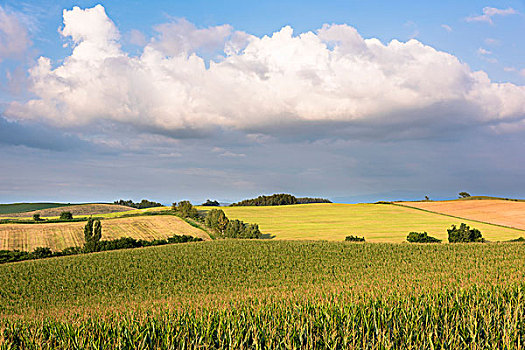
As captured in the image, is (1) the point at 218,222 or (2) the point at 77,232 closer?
(2) the point at 77,232

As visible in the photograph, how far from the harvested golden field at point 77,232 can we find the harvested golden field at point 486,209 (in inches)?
1936

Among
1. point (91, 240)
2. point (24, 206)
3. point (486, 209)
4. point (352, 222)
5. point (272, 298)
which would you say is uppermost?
point (486, 209)

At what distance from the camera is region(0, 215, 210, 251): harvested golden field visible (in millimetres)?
46938

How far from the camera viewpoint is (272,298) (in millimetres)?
13344

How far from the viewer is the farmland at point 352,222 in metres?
52.9

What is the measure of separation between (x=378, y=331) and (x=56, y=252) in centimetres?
4460

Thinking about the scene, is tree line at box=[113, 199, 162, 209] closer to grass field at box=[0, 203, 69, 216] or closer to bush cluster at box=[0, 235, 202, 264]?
grass field at box=[0, 203, 69, 216]

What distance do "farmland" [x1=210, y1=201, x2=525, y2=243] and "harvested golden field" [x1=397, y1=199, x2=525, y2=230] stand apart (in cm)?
352

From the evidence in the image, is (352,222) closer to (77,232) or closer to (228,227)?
(228,227)

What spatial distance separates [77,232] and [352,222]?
153ft

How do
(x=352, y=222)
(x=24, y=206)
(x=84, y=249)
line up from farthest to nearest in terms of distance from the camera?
(x=24, y=206) → (x=352, y=222) → (x=84, y=249)

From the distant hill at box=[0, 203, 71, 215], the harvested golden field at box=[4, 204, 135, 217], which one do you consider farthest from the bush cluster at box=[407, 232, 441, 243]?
the distant hill at box=[0, 203, 71, 215]

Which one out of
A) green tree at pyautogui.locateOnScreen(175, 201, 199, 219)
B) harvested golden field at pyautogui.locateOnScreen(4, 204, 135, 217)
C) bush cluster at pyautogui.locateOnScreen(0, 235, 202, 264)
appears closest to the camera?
bush cluster at pyautogui.locateOnScreen(0, 235, 202, 264)

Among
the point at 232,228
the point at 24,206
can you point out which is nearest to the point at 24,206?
the point at 24,206
